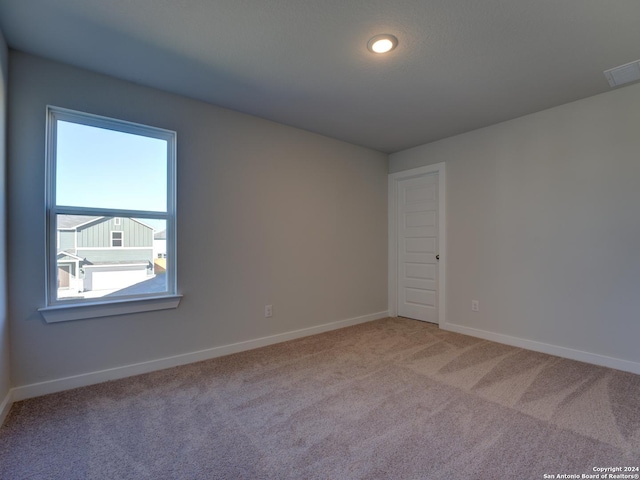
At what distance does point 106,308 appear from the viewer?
242cm

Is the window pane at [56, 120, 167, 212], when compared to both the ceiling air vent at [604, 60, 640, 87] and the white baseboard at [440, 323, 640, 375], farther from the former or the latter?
the ceiling air vent at [604, 60, 640, 87]

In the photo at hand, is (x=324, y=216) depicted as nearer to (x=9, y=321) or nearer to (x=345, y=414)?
(x=345, y=414)

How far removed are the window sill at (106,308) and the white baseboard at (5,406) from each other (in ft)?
1.63

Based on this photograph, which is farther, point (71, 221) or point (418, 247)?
point (418, 247)

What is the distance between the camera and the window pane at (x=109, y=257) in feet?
7.70

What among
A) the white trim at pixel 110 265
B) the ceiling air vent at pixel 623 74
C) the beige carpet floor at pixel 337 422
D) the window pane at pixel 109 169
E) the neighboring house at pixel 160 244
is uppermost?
the ceiling air vent at pixel 623 74

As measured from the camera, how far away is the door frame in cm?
389

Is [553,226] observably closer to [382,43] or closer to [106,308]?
[382,43]

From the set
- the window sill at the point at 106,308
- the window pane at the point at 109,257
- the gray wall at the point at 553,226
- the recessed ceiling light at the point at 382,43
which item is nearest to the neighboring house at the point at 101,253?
the window pane at the point at 109,257

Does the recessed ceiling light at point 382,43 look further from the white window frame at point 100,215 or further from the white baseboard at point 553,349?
the white baseboard at point 553,349

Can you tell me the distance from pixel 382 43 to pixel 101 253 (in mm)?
2656

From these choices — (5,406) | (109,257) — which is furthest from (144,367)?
(109,257)

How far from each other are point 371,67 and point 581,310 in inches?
113

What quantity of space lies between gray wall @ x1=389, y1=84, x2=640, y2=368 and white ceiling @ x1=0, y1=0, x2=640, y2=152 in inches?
14.4
